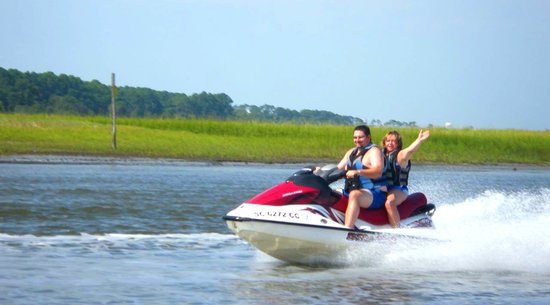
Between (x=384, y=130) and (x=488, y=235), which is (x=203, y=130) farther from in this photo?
(x=488, y=235)

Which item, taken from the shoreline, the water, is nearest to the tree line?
the shoreline

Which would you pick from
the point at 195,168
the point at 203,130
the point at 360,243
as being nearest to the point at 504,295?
the point at 360,243

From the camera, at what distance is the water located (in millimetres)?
10258

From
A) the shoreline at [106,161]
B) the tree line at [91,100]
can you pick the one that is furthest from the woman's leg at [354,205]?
the tree line at [91,100]

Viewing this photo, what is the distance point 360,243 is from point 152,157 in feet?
81.1

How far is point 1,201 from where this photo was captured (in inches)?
717

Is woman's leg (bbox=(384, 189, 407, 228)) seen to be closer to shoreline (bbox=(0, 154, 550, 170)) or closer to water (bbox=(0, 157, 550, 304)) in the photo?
water (bbox=(0, 157, 550, 304))

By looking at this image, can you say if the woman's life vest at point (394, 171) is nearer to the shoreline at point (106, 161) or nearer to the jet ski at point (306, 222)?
the jet ski at point (306, 222)

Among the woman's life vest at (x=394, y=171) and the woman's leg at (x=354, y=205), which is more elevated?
the woman's life vest at (x=394, y=171)

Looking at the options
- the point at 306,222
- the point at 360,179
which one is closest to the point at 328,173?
the point at 360,179

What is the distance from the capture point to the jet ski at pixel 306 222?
11.5 metres

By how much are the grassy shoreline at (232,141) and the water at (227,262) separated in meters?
A: 18.7

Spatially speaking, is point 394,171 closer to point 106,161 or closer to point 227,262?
point 227,262

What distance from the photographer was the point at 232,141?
144ft
